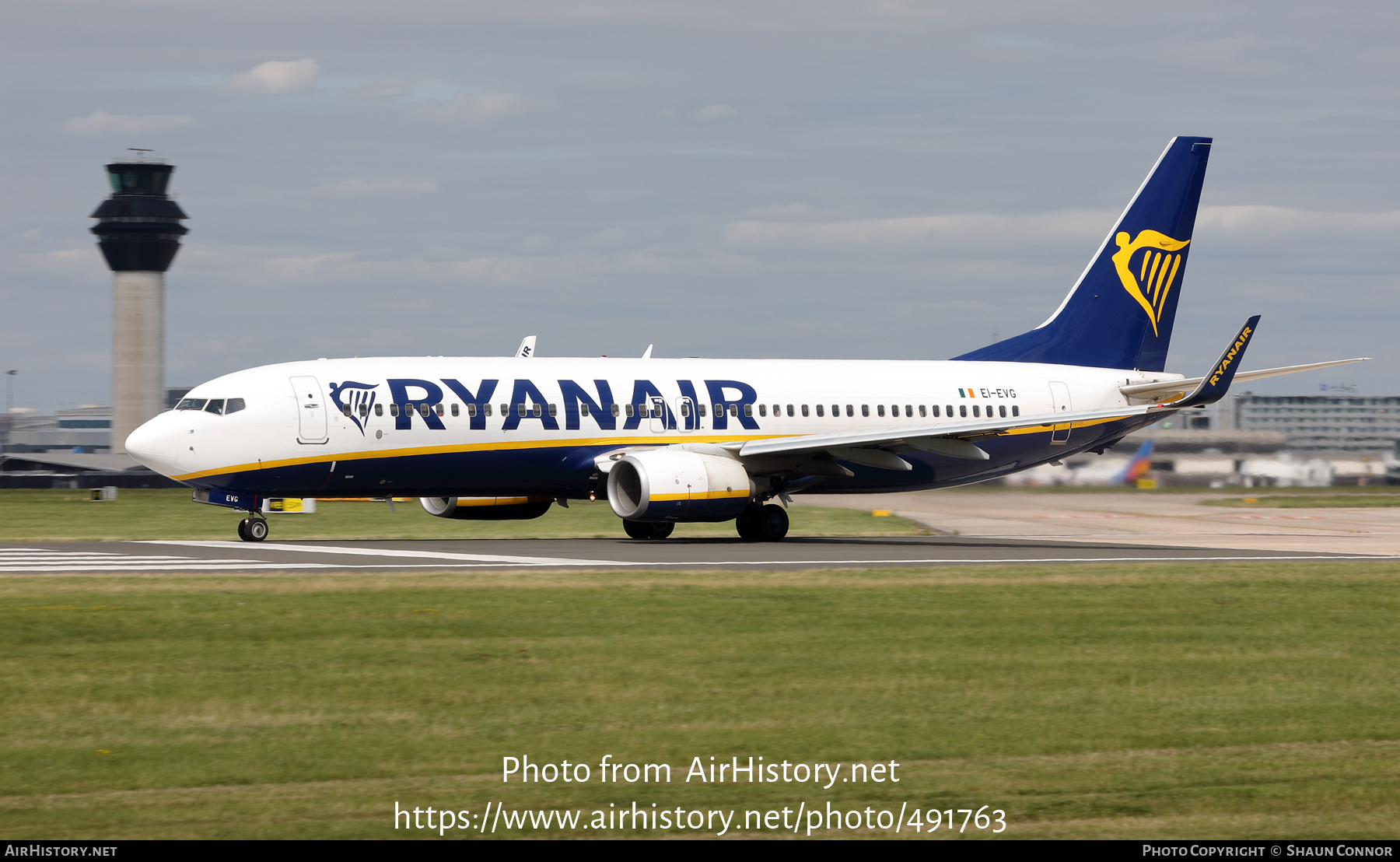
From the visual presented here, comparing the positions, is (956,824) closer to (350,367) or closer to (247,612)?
(247,612)

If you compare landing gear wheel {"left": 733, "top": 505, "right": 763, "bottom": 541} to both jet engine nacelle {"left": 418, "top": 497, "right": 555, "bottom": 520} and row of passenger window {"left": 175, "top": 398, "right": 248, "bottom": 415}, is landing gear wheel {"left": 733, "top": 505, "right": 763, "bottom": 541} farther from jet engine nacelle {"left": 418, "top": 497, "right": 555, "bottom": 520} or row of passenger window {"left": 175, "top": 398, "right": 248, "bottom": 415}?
row of passenger window {"left": 175, "top": 398, "right": 248, "bottom": 415}

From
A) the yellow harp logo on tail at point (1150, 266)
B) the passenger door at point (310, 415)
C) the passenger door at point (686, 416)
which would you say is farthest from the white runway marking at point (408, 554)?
the yellow harp logo on tail at point (1150, 266)

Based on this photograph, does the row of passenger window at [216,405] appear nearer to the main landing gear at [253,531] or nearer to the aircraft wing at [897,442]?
the main landing gear at [253,531]

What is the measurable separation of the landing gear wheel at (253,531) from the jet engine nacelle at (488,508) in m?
5.25

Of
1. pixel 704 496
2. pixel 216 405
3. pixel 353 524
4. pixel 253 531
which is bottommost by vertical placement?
pixel 353 524

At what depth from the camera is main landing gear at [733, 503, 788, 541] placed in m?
34.8

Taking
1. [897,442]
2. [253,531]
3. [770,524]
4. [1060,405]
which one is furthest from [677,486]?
[1060,405]

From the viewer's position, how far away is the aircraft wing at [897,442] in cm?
3375

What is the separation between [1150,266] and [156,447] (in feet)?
85.9

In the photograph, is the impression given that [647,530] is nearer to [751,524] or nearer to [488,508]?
[751,524]

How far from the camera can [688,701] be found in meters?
13.0

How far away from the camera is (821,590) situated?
70.3 ft

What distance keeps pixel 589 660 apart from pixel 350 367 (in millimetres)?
19287

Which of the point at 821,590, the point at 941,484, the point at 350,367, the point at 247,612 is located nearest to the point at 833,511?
the point at 941,484
